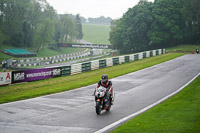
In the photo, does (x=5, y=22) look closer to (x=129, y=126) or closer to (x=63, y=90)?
(x=63, y=90)

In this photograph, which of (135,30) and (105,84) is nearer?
(105,84)

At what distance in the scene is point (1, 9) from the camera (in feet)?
291

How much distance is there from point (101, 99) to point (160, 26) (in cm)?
7064

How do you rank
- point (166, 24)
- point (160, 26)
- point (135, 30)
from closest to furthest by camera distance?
point (166, 24)
point (160, 26)
point (135, 30)

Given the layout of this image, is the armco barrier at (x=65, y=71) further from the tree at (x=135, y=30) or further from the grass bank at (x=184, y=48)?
the tree at (x=135, y=30)

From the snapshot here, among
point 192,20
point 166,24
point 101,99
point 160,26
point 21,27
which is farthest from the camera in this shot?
point 21,27

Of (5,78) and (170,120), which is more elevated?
(5,78)

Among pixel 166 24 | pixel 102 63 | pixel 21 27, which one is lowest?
pixel 102 63

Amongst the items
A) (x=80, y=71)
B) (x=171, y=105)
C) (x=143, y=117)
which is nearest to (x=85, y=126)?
(x=143, y=117)

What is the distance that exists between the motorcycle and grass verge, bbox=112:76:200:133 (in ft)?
6.30

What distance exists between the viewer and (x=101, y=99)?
13266 millimetres

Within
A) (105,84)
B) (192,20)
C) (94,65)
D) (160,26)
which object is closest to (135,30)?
(160,26)

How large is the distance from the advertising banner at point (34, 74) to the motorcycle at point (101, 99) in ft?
45.0

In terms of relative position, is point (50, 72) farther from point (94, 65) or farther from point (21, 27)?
point (21, 27)
